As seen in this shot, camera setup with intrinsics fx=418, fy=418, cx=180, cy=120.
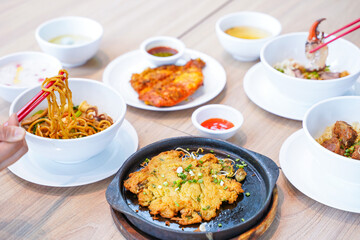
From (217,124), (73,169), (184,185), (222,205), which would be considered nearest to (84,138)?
(73,169)

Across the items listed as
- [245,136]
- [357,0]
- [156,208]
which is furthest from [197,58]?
[357,0]

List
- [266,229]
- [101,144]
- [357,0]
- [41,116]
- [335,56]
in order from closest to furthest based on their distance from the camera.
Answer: [266,229], [101,144], [41,116], [335,56], [357,0]

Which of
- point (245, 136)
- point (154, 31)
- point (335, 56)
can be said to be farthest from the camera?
point (154, 31)


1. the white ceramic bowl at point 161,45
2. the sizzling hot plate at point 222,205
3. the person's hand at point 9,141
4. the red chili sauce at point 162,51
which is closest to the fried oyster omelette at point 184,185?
the sizzling hot plate at point 222,205

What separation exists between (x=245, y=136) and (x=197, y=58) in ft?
2.42

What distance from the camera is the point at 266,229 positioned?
4.96 feet

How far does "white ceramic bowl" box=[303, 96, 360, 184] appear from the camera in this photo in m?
1.63

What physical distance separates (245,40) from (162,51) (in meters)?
0.51

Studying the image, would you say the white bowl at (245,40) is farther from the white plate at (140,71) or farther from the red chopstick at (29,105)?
the red chopstick at (29,105)

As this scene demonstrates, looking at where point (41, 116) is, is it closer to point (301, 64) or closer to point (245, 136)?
point (245, 136)

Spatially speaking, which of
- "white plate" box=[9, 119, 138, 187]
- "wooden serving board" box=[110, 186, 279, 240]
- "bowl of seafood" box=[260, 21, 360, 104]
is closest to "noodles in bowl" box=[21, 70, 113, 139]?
"white plate" box=[9, 119, 138, 187]

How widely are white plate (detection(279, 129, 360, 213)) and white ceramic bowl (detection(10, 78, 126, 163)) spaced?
2.46 feet

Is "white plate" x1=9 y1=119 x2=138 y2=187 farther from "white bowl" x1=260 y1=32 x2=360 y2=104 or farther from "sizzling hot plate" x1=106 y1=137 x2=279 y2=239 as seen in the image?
"white bowl" x1=260 y1=32 x2=360 y2=104

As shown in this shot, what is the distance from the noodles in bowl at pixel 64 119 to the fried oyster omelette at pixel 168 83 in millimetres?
350
